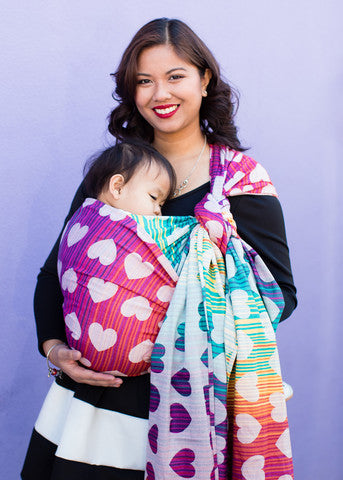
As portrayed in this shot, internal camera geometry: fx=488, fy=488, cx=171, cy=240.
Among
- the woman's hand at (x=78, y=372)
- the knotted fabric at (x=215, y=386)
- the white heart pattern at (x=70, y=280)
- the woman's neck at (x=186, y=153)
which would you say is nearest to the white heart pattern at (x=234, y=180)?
the woman's neck at (x=186, y=153)

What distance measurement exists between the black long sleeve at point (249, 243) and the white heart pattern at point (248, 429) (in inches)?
13.3

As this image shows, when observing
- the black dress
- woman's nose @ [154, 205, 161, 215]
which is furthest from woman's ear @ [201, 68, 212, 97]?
woman's nose @ [154, 205, 161, 215]

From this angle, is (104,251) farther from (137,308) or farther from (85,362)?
(85,362)

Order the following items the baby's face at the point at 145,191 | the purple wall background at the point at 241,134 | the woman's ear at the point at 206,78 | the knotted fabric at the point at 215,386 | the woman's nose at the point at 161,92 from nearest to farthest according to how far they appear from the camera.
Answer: the knotted fabric at the point at 215,386 < the baby's face at the point at 145,191 < the woman's nose at the point at 161,92 < the woman's ear at the point at 206,78 < the purple wall background at the point at 241,134

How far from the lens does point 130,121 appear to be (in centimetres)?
163

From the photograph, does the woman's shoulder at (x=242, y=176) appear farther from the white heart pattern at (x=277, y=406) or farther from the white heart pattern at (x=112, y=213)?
the white heart pattern at (x=277, y=406)

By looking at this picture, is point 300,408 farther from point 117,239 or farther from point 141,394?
point 117,239

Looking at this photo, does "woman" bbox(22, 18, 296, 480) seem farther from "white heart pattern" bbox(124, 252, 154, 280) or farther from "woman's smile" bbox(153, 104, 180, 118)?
"white heart pattern" bbox(124, 252, 154, 280)

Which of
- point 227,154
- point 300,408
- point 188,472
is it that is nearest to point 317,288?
point 300,408

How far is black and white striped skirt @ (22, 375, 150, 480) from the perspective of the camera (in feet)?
3.58

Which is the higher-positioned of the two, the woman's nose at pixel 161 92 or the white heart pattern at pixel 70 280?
the woman's nose at pixel 161 92

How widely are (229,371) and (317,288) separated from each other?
1567 mm

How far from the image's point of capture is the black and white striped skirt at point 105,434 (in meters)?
1.09

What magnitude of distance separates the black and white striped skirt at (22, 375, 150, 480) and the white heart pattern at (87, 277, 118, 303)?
22cm
